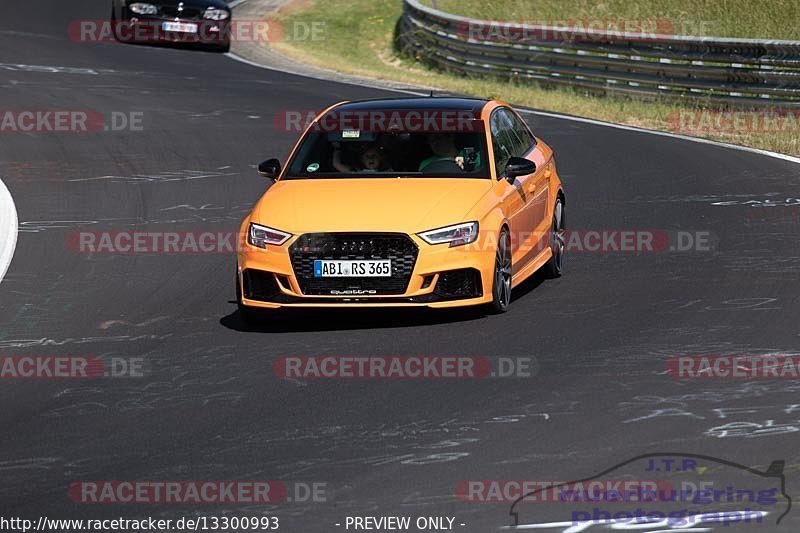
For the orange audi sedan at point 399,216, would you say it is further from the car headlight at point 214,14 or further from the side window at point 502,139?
the car headlight at point 214,14

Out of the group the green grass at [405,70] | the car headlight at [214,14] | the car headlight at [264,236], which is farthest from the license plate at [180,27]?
the car headlight at [264,236]

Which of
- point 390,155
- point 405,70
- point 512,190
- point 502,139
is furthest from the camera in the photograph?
point 405,70

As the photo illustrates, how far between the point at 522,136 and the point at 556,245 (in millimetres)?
987

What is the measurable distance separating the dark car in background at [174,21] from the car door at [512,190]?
19591 millimetres

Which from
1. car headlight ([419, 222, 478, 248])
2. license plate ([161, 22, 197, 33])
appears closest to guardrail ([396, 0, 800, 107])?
license plate ([161, 22, 197, 33])

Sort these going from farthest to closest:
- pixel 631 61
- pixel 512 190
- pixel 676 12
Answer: pixel 676 12 → pixel 631 61 → pixel 512 190

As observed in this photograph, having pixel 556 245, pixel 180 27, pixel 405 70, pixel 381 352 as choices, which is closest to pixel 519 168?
pixel 556 245

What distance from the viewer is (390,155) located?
12383mm

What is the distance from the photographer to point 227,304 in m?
12.4

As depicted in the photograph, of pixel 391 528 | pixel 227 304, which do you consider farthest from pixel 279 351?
pixel 391 528

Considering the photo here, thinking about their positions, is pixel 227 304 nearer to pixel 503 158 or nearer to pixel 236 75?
pixel 503 158

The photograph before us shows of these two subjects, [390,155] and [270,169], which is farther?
[270,169]

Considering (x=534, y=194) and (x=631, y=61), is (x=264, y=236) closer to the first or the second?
(x=534, y=194)

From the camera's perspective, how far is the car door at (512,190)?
477 inches
